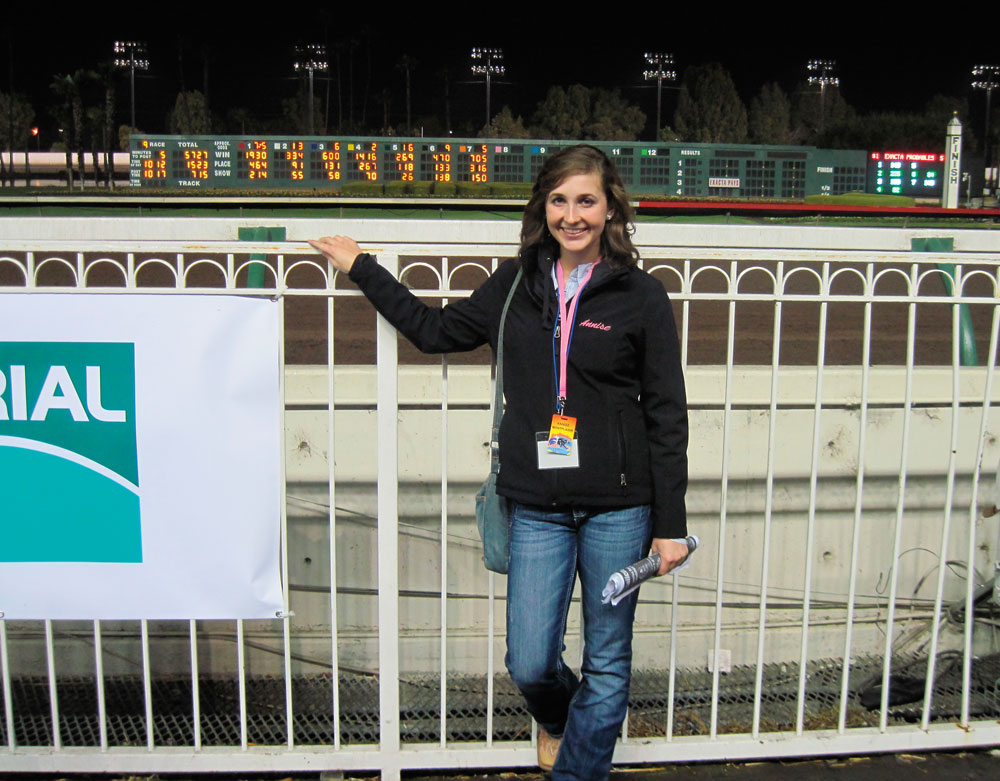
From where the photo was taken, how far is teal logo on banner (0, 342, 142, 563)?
2.76 meters

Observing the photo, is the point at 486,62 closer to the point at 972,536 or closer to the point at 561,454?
the point at 972,536

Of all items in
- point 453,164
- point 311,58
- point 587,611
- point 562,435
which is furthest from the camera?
point 311,58

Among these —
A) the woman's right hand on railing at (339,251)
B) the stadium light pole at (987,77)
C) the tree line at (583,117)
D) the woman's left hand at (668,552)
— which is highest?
the stadium light pole at (987,77)

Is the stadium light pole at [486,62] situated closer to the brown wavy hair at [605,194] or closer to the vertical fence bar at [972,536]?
the vertical fence bar at [972,536]

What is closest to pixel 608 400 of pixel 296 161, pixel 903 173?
pixel 296 161

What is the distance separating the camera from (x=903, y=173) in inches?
1593

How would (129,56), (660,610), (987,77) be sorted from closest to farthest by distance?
(660,610) → (987,77) → (129,56)

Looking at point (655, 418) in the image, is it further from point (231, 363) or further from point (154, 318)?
point (154, 318)

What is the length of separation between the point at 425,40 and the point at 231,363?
64.4 metres

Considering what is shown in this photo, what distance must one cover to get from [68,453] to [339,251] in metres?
1.00

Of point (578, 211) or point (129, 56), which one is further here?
point (129, 56)

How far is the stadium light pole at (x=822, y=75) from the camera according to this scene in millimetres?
60594

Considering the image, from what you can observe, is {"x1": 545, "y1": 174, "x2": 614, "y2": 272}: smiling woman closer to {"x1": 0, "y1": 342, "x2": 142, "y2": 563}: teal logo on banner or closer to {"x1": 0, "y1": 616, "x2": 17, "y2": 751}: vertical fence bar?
{"x1": 0, "y1": 342, "x2": 142, "y2": 563}: teal logo on banner

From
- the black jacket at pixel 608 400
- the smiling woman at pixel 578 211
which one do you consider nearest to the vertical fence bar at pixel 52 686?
the black jacket at pixel 608 400
